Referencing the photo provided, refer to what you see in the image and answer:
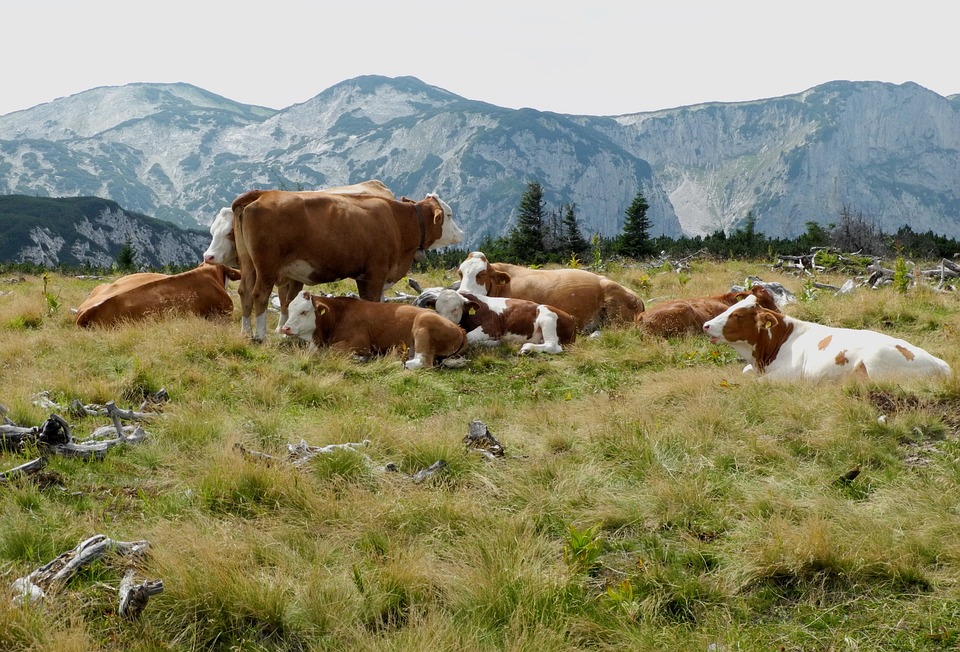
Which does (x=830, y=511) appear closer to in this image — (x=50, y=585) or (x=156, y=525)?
(x=156, y=525)

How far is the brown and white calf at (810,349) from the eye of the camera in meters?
7.60

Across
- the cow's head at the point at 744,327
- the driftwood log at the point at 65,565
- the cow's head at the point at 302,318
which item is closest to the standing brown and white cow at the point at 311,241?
the cow's head at the point at 302,318

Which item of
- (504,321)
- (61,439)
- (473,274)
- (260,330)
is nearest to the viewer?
(61,439)

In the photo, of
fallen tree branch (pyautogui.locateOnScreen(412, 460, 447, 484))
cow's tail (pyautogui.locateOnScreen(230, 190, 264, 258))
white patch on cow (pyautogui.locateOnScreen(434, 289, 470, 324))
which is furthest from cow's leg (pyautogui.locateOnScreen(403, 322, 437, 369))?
fallen tree branch (pyautogui.locateOnScreen(412, 460, 447, 484))

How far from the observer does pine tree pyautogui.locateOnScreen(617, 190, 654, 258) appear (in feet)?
116

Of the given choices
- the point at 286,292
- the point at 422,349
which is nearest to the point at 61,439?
the point at 422,349

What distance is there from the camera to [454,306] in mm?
11492

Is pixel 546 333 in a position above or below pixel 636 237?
above

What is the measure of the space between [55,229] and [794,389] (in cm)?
20351

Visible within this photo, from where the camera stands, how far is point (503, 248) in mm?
43250

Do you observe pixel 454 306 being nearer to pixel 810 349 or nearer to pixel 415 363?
pixel 415 363

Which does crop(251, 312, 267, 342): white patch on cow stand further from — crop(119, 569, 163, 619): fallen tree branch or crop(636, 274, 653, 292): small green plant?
crop(636, 274, 653, 292): small green plant

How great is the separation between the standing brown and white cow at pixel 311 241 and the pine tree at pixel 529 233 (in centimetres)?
2444

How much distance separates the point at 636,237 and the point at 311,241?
3015 centimetres
